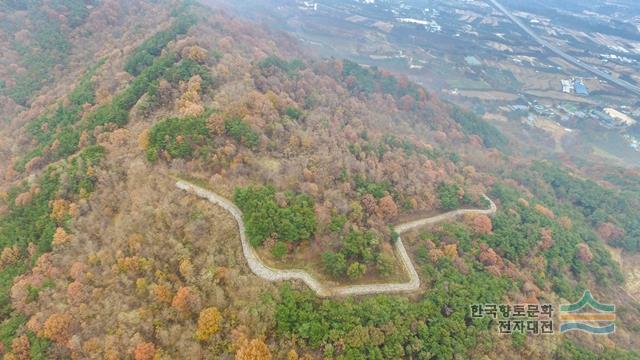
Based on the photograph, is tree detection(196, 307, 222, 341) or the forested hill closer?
tree detection(196, 307, 222, 341)

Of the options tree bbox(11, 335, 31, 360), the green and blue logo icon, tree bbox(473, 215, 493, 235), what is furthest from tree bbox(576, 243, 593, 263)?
tree bbox(11, 335, 31, 360)

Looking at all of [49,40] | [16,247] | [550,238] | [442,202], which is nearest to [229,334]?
[16,247]

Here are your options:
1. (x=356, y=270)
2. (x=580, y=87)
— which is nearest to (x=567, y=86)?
(x=580, y=87)

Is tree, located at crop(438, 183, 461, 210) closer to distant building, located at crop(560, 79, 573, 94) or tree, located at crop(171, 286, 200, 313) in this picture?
tree, located at crop(171, 286, 200, 313)

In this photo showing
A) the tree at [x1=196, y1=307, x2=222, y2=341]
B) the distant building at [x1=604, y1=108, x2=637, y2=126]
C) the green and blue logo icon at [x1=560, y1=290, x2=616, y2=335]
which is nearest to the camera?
the tree at [x1=196, y1=307, x2=222, y2=341]

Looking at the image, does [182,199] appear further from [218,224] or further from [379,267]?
[379,267]

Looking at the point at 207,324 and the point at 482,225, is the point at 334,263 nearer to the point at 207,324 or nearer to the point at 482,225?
the point at 207,324
